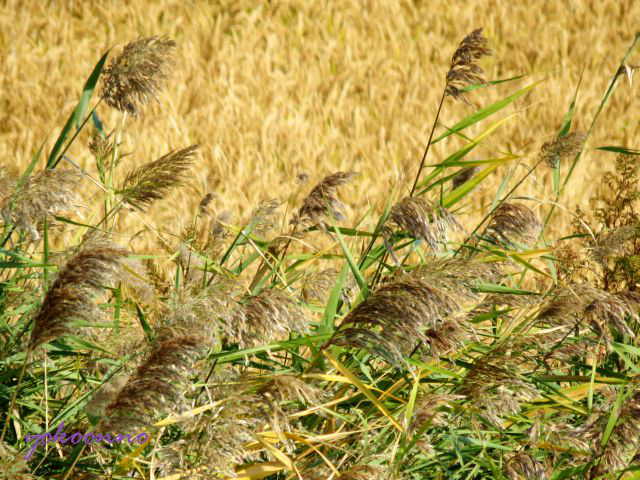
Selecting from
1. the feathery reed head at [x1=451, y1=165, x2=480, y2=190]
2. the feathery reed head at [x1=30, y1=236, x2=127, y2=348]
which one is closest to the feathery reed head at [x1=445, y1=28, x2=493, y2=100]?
the feathery reed head at [x1=451, y1=165, x2=480, y2=190]

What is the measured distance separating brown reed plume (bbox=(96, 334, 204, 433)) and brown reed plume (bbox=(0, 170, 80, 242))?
16.3 inches

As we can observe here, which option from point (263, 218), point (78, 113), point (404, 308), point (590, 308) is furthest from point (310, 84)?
point (404, 308)

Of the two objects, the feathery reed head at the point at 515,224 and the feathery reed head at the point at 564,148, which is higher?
the feathery reed head at the point at 564,148

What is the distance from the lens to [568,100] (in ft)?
18.7

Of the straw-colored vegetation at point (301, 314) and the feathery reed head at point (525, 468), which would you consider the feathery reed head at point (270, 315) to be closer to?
the straw-colored vegetation at point (301, 314)

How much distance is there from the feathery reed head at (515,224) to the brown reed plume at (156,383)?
3.06ft

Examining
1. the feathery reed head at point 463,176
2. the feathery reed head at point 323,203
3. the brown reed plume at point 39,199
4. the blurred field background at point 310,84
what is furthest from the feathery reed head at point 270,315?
the blurred field background at point 310,84

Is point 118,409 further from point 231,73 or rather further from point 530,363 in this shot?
point 231,73

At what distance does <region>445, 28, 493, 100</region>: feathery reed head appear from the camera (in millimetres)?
2219

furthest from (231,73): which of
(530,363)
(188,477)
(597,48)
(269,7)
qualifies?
(188,477)

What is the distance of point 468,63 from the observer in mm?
2244

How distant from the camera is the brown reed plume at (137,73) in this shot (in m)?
2.11

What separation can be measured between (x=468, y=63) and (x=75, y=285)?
1.26 m

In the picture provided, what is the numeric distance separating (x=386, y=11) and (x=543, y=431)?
15.0 ft
